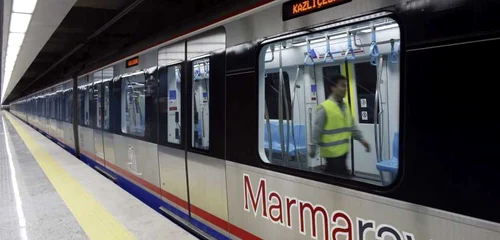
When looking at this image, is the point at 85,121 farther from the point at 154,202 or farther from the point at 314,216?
the point at 314,216

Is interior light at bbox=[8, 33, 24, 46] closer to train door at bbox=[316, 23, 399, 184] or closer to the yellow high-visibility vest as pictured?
train door at bbox=[316, 23, 399, 184]

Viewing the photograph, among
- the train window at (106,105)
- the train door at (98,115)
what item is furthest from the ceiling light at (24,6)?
the train door at (98,115)

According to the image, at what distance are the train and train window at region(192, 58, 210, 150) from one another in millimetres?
12

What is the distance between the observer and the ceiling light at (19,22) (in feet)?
19.7

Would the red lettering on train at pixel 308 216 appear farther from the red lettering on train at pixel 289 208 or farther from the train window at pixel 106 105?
the train window at pixel 106 105

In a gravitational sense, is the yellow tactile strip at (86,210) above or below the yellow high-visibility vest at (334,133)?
below

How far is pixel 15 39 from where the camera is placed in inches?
316

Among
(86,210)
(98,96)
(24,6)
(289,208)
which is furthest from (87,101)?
Result: (289,208)

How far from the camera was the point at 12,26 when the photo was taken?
22.0 ft

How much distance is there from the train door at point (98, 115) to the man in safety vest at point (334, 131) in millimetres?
5343

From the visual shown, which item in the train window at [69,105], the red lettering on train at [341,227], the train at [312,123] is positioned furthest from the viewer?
the train window at [69,105]

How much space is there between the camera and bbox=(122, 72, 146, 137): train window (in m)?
5.55

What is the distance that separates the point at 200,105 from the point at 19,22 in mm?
4428

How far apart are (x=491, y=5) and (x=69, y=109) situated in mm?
10960
